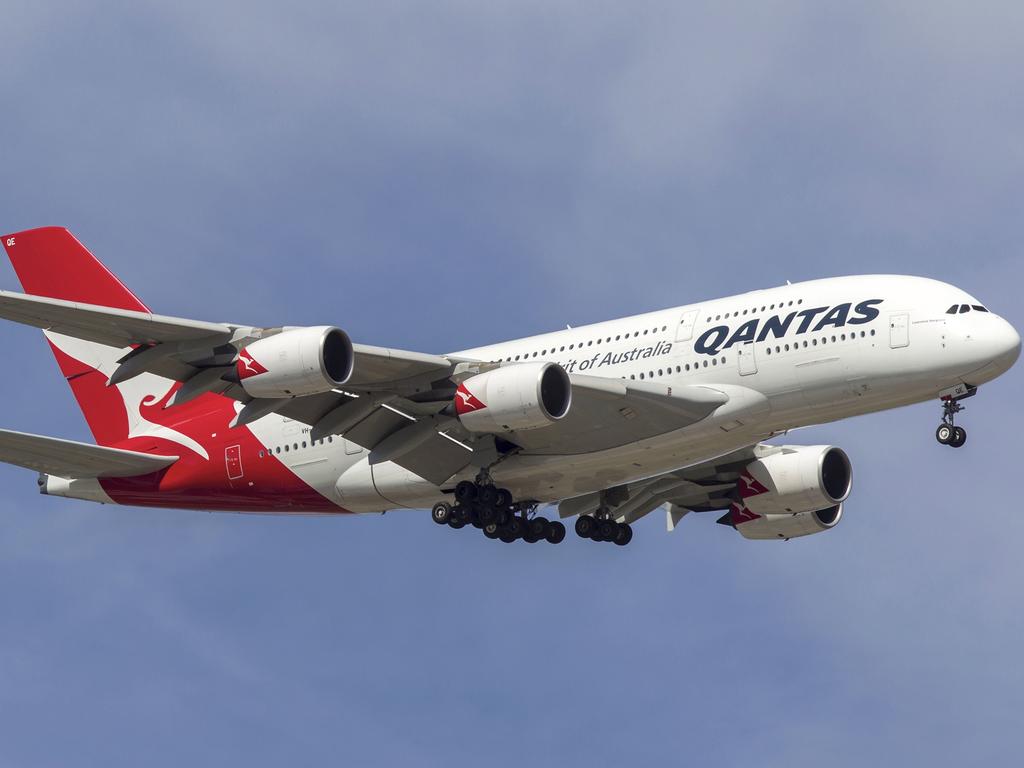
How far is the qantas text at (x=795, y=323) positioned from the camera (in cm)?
3916

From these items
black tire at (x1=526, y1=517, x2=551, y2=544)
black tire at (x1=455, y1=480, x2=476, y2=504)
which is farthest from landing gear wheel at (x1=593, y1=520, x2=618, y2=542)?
black tire at (x1=455, y1=480, x2=476, y2=504)

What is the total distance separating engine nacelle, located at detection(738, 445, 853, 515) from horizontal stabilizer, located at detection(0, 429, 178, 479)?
575 inches

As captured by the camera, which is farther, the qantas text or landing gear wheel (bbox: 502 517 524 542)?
landing gear wheel (bbox: 502 517 524 542)

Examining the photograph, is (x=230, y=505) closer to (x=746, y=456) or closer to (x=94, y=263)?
(x=94, y=263)

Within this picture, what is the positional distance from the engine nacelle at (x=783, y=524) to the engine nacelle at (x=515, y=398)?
10019 mm

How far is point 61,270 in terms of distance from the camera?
48.3m

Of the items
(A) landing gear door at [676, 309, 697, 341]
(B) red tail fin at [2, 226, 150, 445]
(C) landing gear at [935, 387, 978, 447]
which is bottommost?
(C) landing gear at [935, 387, 978, 447]

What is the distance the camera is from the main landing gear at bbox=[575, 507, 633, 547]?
46.0m

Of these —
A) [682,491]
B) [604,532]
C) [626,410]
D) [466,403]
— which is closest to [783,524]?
[682,491]

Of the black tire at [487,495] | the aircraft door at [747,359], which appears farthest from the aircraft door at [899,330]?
the black tire at [487,495]

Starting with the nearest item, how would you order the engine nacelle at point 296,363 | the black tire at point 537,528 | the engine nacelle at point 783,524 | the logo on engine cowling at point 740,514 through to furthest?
the engine nacelle at point 296,363 → the black tire at point 537,528 → the logo on engine cowling at point 740,514 → the engine nacelle at point 783,524

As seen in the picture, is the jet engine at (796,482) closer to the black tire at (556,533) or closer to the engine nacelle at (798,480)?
the engine nacelle at (798,480)

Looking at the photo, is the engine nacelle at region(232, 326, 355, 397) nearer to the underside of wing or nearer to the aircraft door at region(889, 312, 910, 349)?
the underside of wing

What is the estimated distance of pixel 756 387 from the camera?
Result: 39.3 metres
